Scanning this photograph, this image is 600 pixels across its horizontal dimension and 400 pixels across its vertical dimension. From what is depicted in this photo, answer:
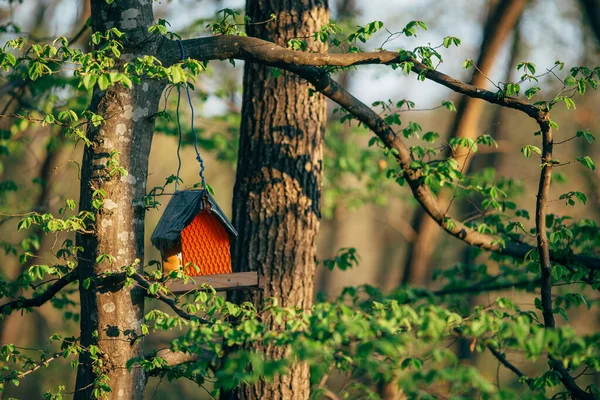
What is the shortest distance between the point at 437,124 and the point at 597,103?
611cm

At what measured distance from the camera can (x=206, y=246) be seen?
3.28 metres

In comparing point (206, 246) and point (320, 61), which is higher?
point (320, 61)

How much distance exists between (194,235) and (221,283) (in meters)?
0.28

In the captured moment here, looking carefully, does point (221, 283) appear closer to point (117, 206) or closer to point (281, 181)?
point (117, 206)

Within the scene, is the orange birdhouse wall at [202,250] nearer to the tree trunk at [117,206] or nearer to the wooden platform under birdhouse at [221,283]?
the wooden platform under birdhouse at [221,283]

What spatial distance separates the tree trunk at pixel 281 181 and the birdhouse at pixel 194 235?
0.71 metres

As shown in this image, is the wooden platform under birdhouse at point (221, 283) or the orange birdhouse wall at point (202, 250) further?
the orange birdhouse wall at point (202, 250)

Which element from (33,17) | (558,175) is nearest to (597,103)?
(558,175)

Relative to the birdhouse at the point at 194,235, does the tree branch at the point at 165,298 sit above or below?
below

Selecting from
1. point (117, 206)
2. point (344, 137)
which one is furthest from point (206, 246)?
point (344, 137)

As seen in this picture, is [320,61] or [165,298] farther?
[320,61]

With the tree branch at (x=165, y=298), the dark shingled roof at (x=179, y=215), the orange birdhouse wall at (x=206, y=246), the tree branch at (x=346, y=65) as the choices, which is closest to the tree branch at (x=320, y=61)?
the tree branch at (x=346, y=65)

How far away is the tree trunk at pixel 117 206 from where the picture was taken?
118 inches

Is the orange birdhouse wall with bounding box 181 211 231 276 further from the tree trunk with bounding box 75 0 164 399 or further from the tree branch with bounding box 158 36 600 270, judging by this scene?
the tree branch with bounding box 158 36 600 270
